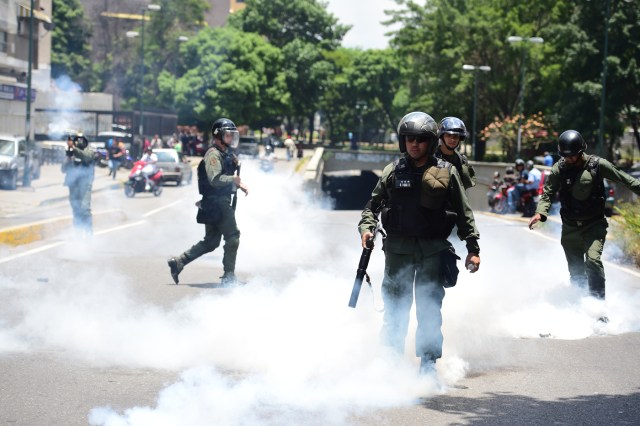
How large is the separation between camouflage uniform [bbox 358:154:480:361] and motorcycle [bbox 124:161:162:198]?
81.2ft

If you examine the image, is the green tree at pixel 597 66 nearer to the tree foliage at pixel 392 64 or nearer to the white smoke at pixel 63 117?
the tree foliage at pixel 392 64

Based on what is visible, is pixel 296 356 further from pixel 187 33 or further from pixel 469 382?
pixel 187 33

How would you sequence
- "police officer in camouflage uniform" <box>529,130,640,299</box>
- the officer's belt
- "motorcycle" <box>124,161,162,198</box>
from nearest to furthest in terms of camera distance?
"police officer in camouflage uniform" <box>529,130,640,299</box>
the officer's belt
"motorcycle" <box>124,161,162,198</box>

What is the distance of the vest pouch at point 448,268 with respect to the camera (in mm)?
6152

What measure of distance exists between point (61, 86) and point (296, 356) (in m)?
72.0

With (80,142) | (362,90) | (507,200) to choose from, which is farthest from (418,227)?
(362,90)

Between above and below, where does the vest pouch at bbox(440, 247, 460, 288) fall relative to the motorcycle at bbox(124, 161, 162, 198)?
above

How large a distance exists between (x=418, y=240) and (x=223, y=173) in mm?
4314

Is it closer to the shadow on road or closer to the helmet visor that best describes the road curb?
the helmet visor

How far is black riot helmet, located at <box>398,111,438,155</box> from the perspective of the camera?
5988 mm

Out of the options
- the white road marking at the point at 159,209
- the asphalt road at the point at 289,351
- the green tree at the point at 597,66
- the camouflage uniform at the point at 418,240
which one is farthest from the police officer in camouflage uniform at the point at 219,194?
the green tree at the point at 597,66

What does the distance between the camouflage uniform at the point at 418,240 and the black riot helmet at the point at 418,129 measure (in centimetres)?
13

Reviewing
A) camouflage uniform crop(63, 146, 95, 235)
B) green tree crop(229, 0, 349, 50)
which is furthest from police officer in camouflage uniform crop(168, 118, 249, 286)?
green tree crop(229, 0, 349, 50)

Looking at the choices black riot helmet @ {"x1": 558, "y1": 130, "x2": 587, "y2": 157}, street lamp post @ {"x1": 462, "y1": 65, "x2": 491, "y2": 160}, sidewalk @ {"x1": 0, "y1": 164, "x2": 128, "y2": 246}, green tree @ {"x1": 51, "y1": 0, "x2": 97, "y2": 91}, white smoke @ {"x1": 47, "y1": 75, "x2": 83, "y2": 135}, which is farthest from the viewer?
green tree @ {"x1": 51, "y1": 0, "x2": 97, "y2": 91}
